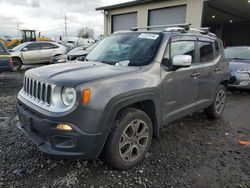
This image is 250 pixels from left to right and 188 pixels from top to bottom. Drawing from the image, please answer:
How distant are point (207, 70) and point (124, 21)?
13.9 meters

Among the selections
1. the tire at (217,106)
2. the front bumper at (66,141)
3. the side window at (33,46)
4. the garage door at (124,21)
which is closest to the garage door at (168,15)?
the garage door at (124,21)

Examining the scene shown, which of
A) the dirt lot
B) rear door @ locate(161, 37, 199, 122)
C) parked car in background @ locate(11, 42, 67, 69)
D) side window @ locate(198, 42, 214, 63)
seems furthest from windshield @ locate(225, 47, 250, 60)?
parked car in background @ locate(11, 42, 67, 69)

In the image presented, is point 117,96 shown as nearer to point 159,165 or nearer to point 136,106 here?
point 136,106

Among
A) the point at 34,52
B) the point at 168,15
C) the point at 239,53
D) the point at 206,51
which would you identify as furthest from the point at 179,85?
the point at 34,52

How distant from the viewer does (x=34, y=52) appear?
1346 cm

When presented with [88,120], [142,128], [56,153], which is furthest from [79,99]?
[142,128]

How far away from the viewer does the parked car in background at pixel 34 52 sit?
12.8 meters

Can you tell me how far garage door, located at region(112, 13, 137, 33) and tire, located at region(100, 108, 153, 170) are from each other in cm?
1435

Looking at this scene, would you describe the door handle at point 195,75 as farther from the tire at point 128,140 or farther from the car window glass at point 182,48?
the tire at point 128,140

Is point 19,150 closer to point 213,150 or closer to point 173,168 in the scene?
point 173,168

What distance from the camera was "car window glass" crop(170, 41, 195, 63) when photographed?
132 inches

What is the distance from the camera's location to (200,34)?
405 centimetres

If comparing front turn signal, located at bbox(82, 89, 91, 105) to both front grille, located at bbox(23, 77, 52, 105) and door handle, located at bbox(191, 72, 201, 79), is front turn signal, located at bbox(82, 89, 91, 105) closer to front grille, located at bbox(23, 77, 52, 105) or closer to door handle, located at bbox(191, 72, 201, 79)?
front grille, located at bbox(23, 77, 52, 105)

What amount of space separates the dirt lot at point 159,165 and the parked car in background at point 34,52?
9.83m
